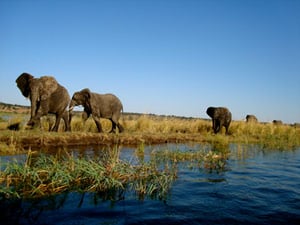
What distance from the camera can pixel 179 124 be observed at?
60.6 feet

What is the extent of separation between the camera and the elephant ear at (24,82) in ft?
36.0

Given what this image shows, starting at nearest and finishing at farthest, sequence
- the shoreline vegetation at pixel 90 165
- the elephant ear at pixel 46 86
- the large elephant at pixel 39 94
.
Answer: the shoreline vegetation at pixel 90 165, the large elephant at pixel 39 94, the elephant ear at pixel 46 86

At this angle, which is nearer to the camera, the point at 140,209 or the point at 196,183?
the point at 140,209

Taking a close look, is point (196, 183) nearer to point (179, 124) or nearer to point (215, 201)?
point (215, 201)

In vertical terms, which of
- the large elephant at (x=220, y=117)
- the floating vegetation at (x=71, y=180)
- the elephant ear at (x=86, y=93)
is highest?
the elephant ear at (x=86, y=93)

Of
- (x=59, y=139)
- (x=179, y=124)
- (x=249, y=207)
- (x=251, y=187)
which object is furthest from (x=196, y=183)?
(x=179, y=124)

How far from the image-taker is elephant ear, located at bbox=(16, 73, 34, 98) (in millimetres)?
10984

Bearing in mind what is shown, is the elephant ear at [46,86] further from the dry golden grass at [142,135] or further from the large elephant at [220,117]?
the large elephant at [220,117]

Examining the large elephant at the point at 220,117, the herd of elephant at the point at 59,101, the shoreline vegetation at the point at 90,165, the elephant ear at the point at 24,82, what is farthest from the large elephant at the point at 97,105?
the large elephant at the point at 220,117

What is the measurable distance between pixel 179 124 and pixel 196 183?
1297 cm

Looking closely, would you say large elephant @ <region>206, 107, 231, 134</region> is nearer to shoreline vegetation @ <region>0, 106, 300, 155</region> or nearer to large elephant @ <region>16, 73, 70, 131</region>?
shoreline vegetation @ <region>0, 106, 300, 155</region>

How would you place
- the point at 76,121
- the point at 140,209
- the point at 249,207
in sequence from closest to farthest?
the point at 140,209
the point at 249,207
the point at 76,121

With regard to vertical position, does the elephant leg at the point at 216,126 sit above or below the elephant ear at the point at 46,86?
below

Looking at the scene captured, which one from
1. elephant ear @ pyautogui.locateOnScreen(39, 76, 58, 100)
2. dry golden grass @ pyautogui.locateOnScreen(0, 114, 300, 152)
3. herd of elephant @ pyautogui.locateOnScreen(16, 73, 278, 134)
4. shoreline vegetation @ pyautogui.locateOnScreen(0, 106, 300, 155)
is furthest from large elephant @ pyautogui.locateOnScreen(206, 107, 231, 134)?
elephant ear @ pyautogui.locateOnScreen(39, 76, 58, 100)
